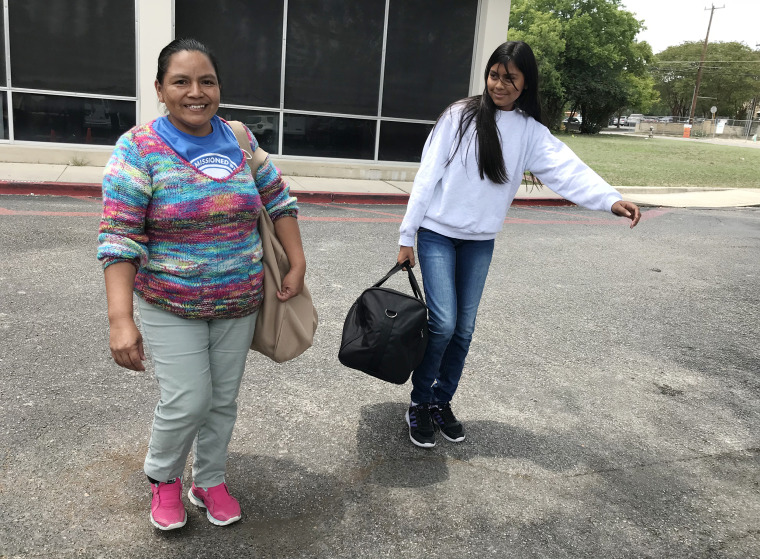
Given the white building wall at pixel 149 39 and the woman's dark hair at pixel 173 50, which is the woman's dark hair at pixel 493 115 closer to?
the woman's dark hair at pixel 173 50

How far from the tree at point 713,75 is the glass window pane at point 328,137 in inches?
3172

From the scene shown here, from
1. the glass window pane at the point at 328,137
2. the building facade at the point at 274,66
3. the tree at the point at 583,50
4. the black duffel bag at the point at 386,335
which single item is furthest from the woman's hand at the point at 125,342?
the tree at the point at 583,50

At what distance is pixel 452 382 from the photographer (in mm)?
3393

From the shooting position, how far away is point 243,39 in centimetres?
1191

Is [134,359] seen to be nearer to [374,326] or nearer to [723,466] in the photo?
[374,326]

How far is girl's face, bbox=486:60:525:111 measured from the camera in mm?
2980

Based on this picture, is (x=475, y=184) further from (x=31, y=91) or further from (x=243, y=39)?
(x=31, y=91)

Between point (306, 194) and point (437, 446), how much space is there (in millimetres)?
7799

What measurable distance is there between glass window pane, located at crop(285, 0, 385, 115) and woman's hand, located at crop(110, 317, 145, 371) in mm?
10993

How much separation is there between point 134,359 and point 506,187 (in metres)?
1.85

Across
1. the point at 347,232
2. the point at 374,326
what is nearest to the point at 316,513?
the point at 374,326

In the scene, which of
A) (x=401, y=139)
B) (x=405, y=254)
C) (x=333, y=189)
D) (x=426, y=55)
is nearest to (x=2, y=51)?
(x=333, y=189)

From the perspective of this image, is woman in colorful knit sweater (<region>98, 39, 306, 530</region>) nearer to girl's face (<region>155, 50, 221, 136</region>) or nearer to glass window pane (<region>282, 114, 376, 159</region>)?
girl's face (<region>155, 50, 221, 136</region>)

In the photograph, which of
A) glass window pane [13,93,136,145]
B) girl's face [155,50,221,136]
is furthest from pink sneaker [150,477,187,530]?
glass window pane [13,93,136,145]
